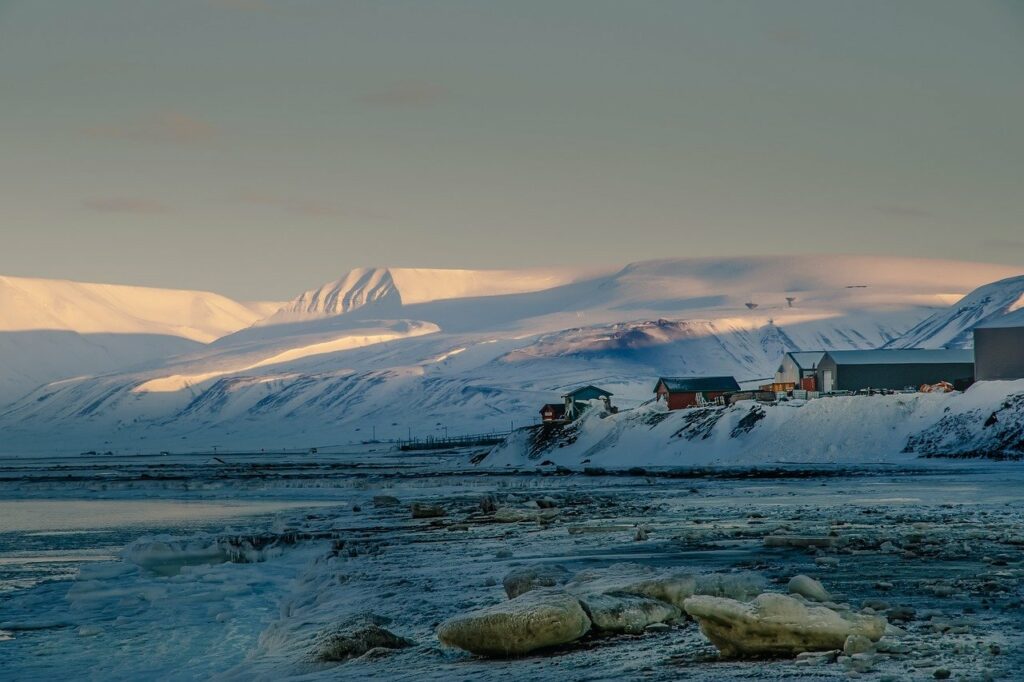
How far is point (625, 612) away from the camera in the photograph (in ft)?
67.7

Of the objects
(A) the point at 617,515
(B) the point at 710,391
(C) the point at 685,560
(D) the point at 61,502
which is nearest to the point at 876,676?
(C) the point at 685,560

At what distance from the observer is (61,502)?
8138cm

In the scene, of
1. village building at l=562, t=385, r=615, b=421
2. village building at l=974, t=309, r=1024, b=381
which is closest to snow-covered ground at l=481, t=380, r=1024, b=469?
village building at l=974, t=309, r=1024, b=381

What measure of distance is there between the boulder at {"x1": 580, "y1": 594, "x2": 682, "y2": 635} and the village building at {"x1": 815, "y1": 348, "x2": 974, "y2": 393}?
114194 millimetres

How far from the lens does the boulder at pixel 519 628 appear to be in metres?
19.3

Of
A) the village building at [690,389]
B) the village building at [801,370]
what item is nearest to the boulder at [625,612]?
the village building at [801,370]

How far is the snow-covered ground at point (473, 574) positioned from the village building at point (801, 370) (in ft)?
251

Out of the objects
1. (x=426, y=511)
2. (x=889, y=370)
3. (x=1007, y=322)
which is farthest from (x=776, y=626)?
(x=889, y=370)

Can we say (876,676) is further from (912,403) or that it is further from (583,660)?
(912,403)

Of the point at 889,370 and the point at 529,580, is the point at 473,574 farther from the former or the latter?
the point at 889,370

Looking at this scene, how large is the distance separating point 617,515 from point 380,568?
1635 cm

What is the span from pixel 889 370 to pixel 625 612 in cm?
11815

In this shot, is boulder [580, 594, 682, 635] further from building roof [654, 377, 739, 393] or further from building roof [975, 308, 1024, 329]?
building roof [654, 377, 739, 393]

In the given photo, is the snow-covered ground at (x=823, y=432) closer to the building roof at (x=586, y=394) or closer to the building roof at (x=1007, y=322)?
the building roof at (x=1007, y=322)
